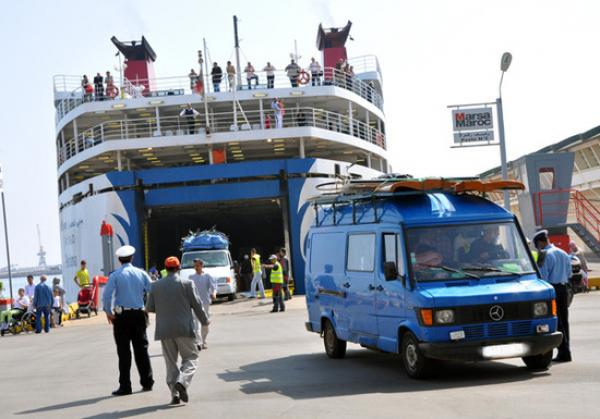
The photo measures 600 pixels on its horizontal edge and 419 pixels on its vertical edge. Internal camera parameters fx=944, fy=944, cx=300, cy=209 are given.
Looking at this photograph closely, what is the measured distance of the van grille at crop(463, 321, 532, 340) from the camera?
1014 centimetres

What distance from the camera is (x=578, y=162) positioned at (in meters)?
42.2

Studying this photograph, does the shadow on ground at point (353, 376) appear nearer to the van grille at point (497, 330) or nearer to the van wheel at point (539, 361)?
the van wheel at point (539, 361)

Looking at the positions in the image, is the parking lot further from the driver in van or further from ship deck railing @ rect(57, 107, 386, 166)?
ship deck railing @ rect(57, 107, 386, 166)

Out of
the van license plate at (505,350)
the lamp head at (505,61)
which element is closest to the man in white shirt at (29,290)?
the lamp head at (505,61)

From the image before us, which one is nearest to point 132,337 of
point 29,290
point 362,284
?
point 362,284

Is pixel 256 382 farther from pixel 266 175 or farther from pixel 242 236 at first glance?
pixel 242 236

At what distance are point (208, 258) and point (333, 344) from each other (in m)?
19.9

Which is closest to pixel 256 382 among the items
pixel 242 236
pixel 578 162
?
pixel 578 162

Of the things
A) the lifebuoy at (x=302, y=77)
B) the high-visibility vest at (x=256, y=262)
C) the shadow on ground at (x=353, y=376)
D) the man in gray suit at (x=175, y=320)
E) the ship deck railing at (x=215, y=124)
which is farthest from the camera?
the lifebuoy at (x=302, y=77)

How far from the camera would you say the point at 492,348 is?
10070 mm

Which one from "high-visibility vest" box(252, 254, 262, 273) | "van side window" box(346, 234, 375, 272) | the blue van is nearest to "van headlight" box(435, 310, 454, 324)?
the blue van

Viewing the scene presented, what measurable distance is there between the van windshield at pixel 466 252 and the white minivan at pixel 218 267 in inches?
817

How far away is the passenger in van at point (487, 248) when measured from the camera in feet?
35.8

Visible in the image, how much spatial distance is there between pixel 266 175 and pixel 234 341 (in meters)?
17.6
